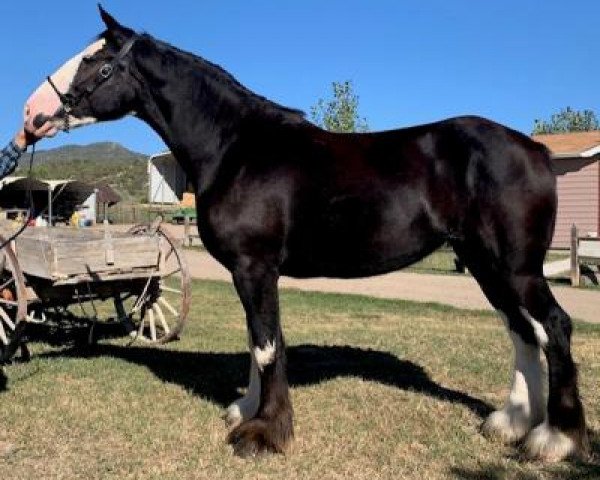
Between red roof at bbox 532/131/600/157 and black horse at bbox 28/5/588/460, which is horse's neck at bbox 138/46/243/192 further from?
red roof at bbox 532/131/600/157

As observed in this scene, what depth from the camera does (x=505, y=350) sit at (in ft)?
25.6

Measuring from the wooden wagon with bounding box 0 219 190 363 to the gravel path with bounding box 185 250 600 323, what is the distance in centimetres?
556

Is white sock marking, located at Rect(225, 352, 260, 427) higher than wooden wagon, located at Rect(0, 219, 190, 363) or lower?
lower

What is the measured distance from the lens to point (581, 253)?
15.3 meters

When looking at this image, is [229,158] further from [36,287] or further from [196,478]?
[36,287]

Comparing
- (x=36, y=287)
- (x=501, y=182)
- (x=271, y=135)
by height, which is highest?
(x=271, y=135)

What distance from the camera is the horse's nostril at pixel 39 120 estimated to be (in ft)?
15.6

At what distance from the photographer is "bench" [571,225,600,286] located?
14948 mm

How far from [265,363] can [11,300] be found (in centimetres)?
384

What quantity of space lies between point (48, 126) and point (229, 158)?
1.23 metres

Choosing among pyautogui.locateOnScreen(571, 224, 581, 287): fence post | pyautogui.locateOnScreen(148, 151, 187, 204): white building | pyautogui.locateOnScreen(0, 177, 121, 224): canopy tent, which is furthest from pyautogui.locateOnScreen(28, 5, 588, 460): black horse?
pyautogui.locateOnScreen(148, 151, 187, 204): white building

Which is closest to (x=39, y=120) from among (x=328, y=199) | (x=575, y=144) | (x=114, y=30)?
(x=114, y=30)

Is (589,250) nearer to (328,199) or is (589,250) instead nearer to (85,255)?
(85,255)

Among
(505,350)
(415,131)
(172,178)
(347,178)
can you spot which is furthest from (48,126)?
(172,178)
